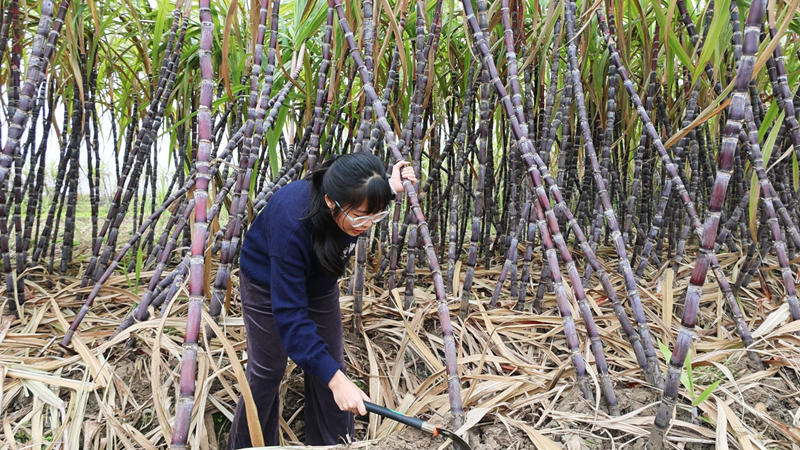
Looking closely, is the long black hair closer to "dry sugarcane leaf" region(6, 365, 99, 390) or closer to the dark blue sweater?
the dark blue sweater

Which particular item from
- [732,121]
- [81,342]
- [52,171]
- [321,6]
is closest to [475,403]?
[732,121]

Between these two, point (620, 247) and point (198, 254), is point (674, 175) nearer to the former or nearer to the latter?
point (620, 247)

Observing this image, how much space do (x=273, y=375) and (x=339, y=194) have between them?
0.54m

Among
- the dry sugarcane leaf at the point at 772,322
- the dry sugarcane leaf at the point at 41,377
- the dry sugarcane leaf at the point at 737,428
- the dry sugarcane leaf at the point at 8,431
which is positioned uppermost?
the dry sugarcane leaf at the point at 772,322

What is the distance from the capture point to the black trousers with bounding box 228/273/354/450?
1214 millimetres

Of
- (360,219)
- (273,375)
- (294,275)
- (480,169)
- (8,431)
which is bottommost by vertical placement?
(8,431)

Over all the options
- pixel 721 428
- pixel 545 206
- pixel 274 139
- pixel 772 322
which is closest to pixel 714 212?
pixel 545 206

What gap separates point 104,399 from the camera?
125 cm

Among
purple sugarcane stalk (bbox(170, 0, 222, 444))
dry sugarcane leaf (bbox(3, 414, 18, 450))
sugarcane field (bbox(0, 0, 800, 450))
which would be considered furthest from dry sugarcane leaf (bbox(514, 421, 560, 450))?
dry sugarcane leaf (bbox(3, 414, 18, 450))

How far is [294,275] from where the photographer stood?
1.07 meters

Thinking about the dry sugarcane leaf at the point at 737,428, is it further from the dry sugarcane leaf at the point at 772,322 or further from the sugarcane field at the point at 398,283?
the dry sugarcane leaf at the point at 772,322

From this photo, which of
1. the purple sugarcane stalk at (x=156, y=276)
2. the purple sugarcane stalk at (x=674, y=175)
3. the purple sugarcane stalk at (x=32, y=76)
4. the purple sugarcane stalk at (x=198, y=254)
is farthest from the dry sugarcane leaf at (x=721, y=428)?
the purple sugarcane stalk at (x=32, y=76)

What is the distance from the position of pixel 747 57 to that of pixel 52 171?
15.1 ft

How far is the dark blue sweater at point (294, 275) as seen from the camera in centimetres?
104
